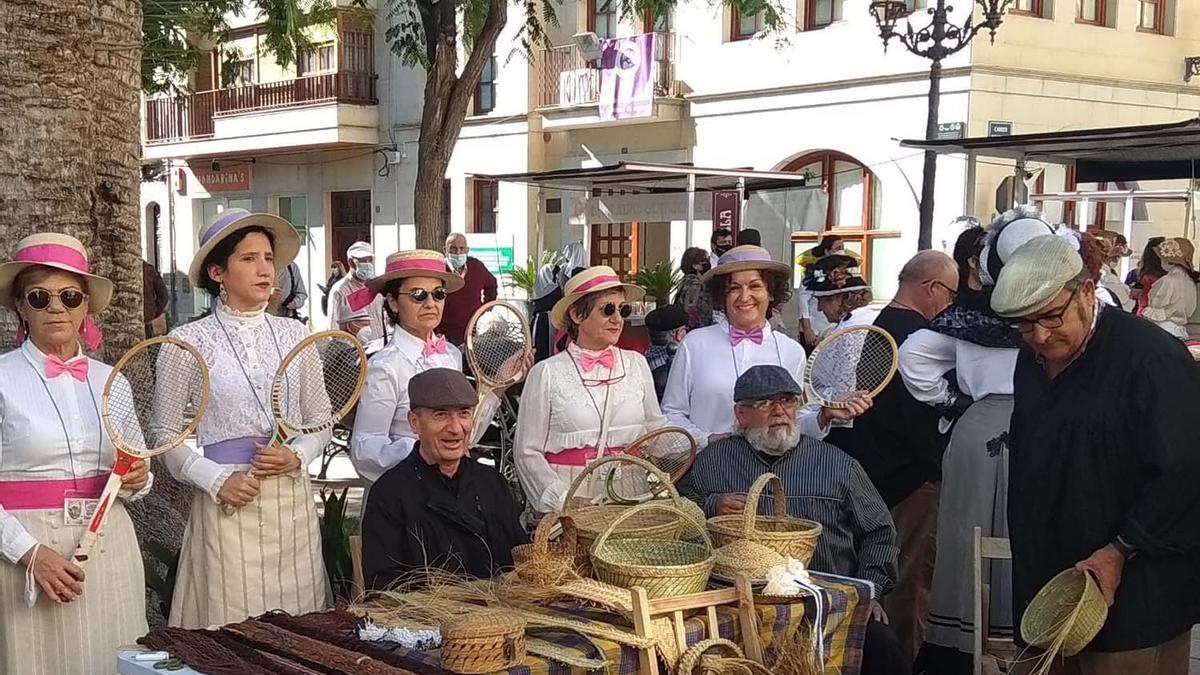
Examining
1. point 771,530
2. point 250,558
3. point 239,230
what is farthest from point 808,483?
point 239,230

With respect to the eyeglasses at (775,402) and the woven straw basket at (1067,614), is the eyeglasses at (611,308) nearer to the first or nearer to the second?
the eyeglasses at (775,402)

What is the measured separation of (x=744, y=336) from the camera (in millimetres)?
4824

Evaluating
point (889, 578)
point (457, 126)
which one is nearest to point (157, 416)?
point (889, 578)

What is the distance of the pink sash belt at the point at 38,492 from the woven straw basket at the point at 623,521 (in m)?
1.42

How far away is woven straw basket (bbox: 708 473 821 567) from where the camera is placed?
3359 mm

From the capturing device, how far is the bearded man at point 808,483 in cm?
402

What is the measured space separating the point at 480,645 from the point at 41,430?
1505 mm

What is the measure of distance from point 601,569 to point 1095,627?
4.18 ft

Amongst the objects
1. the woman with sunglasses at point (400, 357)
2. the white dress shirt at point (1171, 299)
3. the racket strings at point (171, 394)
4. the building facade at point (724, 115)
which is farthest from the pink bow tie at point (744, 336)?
the white dress shirt at point (1171, 299)

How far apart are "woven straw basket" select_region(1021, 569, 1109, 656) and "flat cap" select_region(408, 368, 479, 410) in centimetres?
174

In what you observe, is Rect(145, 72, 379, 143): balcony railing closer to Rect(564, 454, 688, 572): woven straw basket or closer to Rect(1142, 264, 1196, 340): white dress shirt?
Rect(1142, 264, 1196, 340): white dress shirt

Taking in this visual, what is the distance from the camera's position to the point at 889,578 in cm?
400

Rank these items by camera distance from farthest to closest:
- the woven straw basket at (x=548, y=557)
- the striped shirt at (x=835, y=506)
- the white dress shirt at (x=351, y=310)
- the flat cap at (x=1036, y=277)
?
the white dress shirt at (x=351, y=310) → the striped shirt at (x=835, y=506) → the woven straw basket at (x=548, y=557) → the flat cap at (x=1036, y=277)

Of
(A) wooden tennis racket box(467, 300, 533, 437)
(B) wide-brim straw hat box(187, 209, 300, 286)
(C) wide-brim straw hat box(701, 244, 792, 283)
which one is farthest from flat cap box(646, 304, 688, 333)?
(B) wide-brim straw hat box(187, 209, 300, 286)
